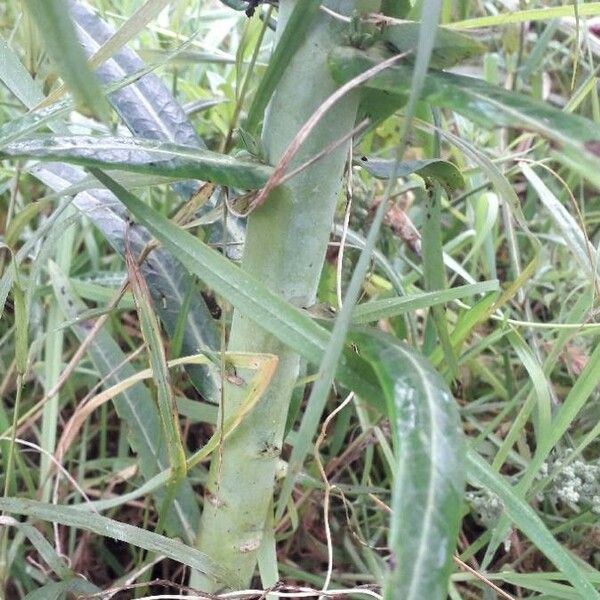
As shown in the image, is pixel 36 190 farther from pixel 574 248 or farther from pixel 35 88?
pixel 574 248

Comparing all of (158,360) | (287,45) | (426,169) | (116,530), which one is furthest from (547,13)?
(116,530)

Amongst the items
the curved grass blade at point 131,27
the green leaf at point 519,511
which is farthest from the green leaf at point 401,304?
the curved grass blade at point 131,27

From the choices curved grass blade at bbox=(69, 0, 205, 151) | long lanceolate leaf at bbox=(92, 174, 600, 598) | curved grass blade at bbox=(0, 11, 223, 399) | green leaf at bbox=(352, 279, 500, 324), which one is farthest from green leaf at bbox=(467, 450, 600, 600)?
curved grass blade at bbox=(69, 0, 205, 151)

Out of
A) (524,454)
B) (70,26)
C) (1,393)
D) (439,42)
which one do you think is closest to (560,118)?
(439,42)

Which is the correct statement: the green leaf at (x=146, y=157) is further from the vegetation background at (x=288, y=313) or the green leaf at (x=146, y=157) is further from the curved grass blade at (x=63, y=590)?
the curved grass blade at (x=63, y=590)

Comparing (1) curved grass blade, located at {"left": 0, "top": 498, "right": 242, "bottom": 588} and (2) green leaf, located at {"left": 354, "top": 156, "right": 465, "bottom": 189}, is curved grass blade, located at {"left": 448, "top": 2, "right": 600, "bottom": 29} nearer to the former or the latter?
(2) green leaf, located at {"left": 354, "top": 156, "right": 465, "bottom": 189}

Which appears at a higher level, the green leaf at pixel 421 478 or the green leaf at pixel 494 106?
the green leaf at pixel 494 106

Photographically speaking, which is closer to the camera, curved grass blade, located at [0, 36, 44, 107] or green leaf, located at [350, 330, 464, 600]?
green leaf, located at [350, 330, 464, 600]
